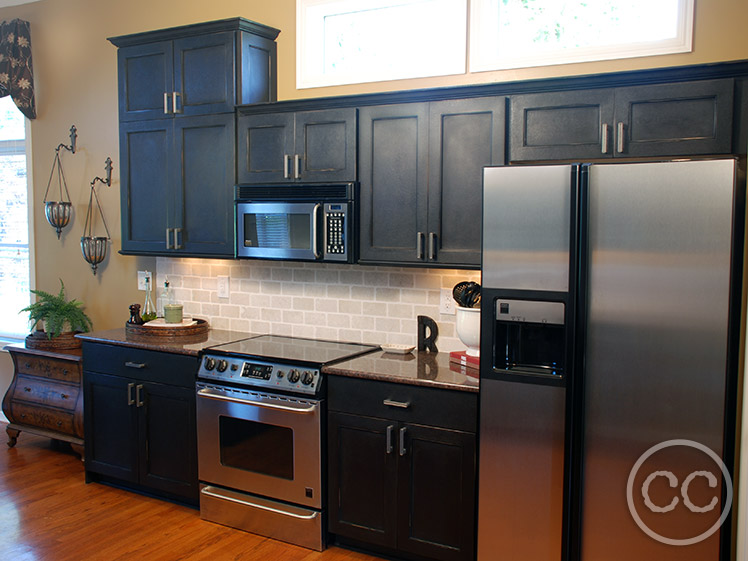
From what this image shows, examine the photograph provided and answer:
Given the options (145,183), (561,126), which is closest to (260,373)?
(145,183)

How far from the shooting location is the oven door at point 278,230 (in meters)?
3.59

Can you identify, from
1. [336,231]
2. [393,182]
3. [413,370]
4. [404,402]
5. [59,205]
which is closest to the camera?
[404,402]

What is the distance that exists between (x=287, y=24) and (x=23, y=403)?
312 centimetres

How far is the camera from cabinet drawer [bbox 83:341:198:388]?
3.74 m

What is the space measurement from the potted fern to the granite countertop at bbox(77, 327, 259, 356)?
60cm

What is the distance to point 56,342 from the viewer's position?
472 centimetres

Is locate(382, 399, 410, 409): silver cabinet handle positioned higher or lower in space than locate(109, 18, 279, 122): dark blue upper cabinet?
lower

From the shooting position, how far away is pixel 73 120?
198 inches

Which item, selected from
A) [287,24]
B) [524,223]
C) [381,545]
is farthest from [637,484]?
[287,24]

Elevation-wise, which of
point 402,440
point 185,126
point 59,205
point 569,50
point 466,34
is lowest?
point 402,440

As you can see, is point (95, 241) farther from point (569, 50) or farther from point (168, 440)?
point (569, 50)

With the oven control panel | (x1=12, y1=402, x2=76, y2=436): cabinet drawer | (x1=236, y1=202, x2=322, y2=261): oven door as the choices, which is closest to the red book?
the oven control panel

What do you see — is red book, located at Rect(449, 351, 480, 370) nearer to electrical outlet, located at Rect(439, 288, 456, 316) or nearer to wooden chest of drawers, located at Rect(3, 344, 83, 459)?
electrical outlet, located at Rect(439, 288, 456, 316)

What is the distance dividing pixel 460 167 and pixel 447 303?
0.76m
